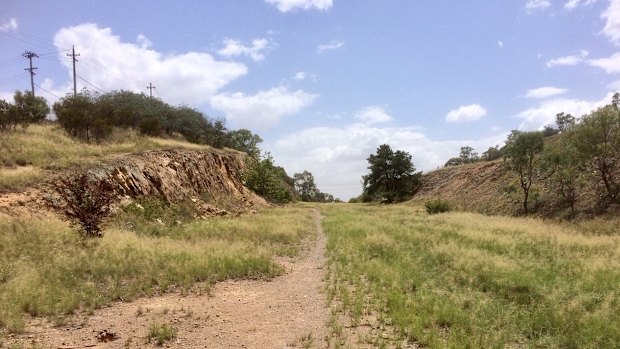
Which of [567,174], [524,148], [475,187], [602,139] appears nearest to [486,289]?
[567,174]

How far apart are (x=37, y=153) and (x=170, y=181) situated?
849 cm

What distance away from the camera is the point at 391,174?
67.4 metres

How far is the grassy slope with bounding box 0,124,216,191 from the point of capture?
18.2 meters

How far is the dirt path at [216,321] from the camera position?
7711 mm

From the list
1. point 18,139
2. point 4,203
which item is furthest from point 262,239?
point 18,139

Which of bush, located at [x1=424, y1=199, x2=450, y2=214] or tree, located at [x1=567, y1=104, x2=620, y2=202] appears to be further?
bush, located at [x1=424, y1=199, x2=450, y2=214]

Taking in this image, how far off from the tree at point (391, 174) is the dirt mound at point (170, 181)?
2567 cm

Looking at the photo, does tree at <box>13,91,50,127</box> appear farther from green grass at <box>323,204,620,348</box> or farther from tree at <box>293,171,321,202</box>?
tree at <box>293,171,321,202</box>

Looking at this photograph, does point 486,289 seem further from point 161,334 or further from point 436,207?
point 436,207

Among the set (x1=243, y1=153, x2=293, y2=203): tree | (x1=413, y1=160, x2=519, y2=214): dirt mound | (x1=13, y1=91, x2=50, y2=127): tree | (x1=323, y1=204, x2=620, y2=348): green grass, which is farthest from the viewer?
(x1=243, y1=153, x2=293, y2=203): tree

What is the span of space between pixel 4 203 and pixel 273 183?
3792 cm

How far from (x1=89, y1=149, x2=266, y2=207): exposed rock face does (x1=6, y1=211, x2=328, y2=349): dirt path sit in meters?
14.3

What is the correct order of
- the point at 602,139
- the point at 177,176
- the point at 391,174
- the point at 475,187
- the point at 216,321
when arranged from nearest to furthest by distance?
the point at 216,321 → the point at 602,139 → the point at 177,176 → the point at 475,187 → the point at 391,174

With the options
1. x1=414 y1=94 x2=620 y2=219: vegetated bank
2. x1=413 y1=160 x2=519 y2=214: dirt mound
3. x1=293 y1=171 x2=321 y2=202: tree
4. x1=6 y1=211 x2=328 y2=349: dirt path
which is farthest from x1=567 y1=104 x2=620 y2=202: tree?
x1=293 y1=171 x2=321 y2=202: tree
